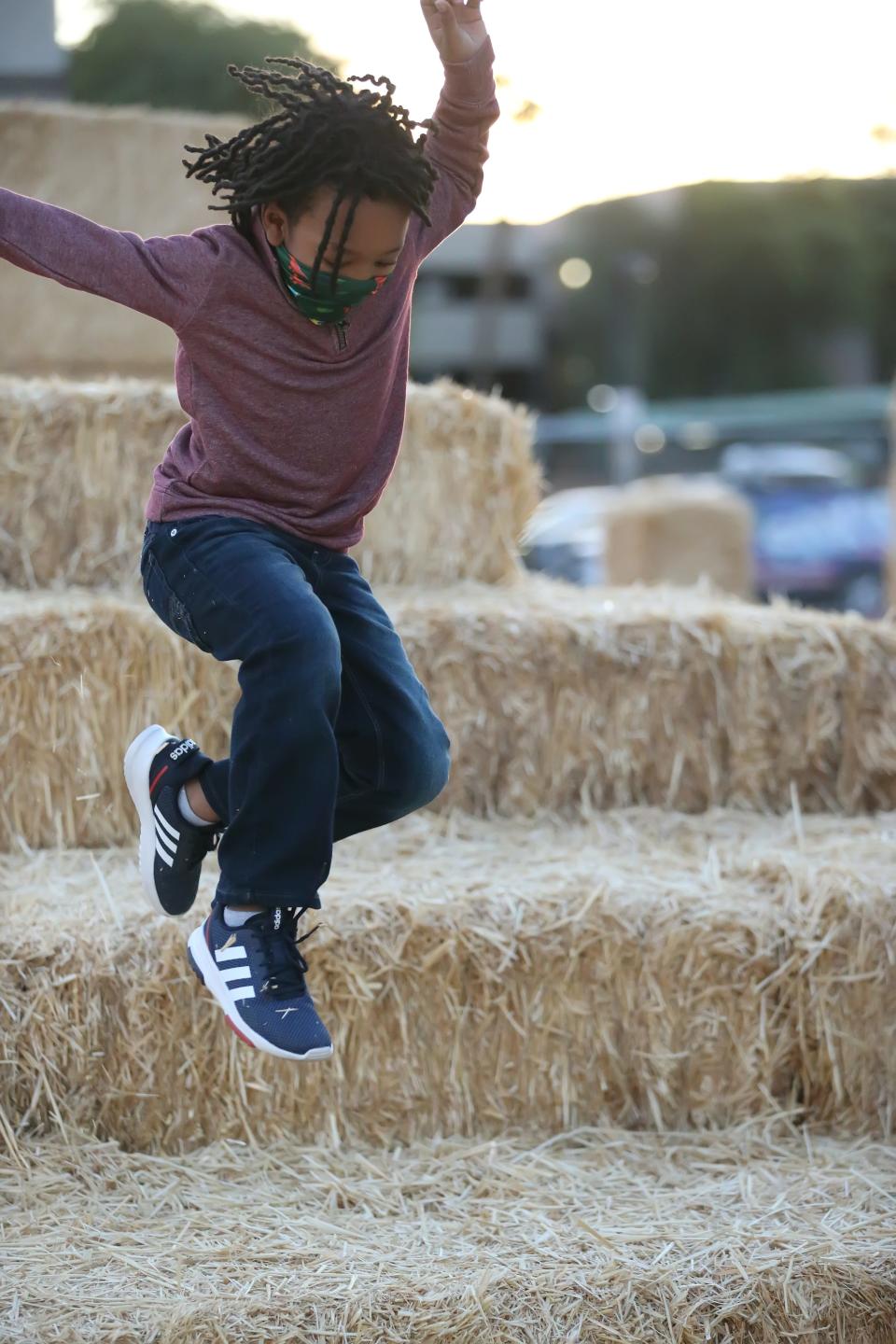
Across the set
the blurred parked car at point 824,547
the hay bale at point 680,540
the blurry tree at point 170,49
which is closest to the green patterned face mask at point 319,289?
the hay bale at point 680,540

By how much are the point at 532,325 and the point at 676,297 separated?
13.0 feet

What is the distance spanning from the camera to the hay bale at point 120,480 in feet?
11.7

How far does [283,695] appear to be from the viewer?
1940mm

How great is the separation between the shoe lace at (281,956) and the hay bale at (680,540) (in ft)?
23.6

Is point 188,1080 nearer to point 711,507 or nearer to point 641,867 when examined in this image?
point 641,867

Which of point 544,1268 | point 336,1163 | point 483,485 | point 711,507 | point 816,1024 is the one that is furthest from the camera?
point 711,507

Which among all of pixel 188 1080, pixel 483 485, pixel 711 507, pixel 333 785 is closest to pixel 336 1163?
pixel 188 1080

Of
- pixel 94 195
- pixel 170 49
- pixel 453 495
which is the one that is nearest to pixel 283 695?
pixel 453 495

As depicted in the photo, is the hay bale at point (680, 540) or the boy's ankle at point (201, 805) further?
the hay bale at point (680, 540)

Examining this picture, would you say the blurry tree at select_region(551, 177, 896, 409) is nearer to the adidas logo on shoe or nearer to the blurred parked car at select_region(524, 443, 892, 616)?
the blurred parked car at select_region(524, 443, 892, 616)

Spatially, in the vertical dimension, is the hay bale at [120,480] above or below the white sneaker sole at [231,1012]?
above

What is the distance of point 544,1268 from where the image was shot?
2254mm

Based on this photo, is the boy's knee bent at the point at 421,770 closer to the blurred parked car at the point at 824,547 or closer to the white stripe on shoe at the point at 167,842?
the white stripe on shoe at the point at 167,842

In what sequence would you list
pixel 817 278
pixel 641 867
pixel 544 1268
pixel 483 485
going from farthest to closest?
pixel 817 278 < pixel 483 485 < pixel 641 867 < pixel 544 1268
